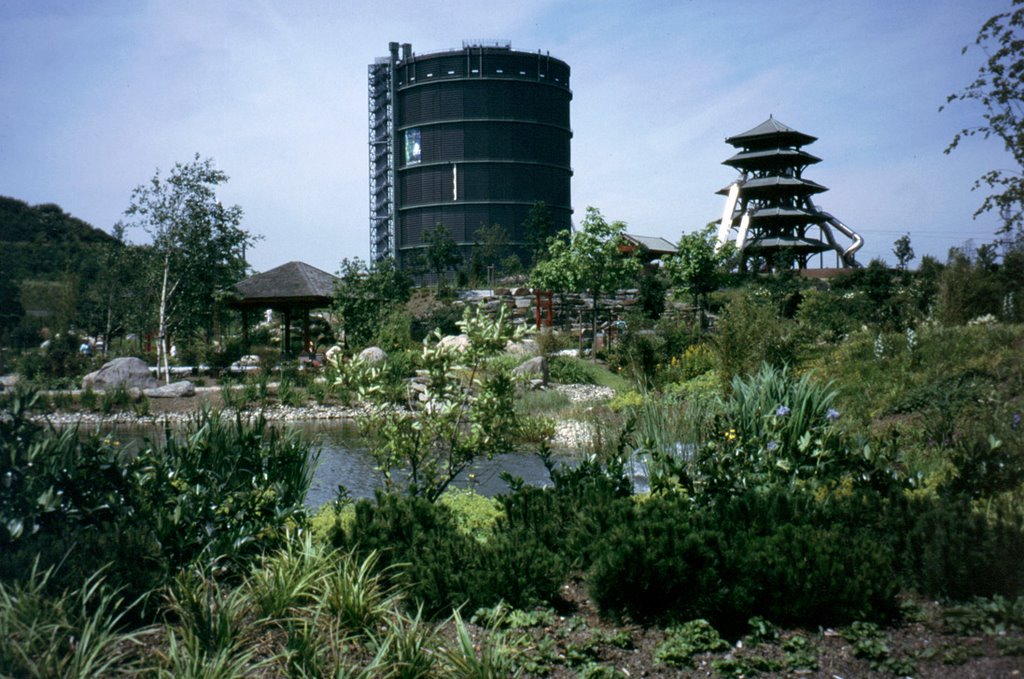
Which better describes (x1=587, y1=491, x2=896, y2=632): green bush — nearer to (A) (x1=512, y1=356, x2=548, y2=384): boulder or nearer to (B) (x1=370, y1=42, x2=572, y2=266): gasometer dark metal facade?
(A) (x1=512, y1=356, x2=548, y2=384): boulder

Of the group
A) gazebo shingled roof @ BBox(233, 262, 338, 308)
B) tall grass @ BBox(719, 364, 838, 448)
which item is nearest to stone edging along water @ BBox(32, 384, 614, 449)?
gazebo shingled roof @ BBox(233, 262, 338, 308)

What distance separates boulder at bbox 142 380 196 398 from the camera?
621 inches

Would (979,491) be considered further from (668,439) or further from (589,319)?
(589,319)

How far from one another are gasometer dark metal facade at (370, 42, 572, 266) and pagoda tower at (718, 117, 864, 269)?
18.0m

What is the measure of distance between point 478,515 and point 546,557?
1.30m

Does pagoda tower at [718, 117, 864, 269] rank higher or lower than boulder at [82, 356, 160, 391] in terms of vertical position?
higher

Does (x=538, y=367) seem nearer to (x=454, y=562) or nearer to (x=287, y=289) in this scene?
(x=287, y=289)

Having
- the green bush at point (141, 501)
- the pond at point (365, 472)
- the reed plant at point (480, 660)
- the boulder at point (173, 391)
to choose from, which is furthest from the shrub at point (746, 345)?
the boulder at point (173, 391)

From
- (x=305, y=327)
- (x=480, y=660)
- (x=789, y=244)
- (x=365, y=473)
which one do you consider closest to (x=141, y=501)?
(x=480, y=660)

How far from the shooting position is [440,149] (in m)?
56.8

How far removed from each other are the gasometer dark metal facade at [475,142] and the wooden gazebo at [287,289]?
106 feet

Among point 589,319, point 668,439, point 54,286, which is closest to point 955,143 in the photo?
point 668,439

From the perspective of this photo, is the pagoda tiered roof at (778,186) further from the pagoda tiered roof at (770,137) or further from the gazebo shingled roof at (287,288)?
the gazebo shingled roof at (287,288)

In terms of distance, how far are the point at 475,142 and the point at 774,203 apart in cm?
2357
